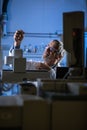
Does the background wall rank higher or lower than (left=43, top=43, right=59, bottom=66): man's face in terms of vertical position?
higher

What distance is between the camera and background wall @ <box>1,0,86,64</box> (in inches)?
243

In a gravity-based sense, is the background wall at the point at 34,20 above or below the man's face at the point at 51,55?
above

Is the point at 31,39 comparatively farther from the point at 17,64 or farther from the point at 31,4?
the point at 17,64

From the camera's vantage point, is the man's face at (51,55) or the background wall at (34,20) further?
the background wall at (34,20)

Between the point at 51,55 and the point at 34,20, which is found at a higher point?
the point at 34,20

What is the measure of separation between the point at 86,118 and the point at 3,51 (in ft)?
14.3

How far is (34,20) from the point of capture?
6238 mm

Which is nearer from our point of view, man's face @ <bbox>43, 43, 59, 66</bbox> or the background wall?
man's face @ <bbox>43, 43, 59, 66</bbox>

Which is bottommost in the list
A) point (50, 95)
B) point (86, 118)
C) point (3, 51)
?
point (86, 118)

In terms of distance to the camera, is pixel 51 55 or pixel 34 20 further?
pixel 34 20

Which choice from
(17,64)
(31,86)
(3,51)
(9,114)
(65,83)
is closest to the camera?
(9,114)

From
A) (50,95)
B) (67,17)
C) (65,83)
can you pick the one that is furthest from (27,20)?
(50,95)

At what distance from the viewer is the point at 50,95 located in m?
1.86

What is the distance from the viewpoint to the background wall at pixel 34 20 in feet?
20.2
